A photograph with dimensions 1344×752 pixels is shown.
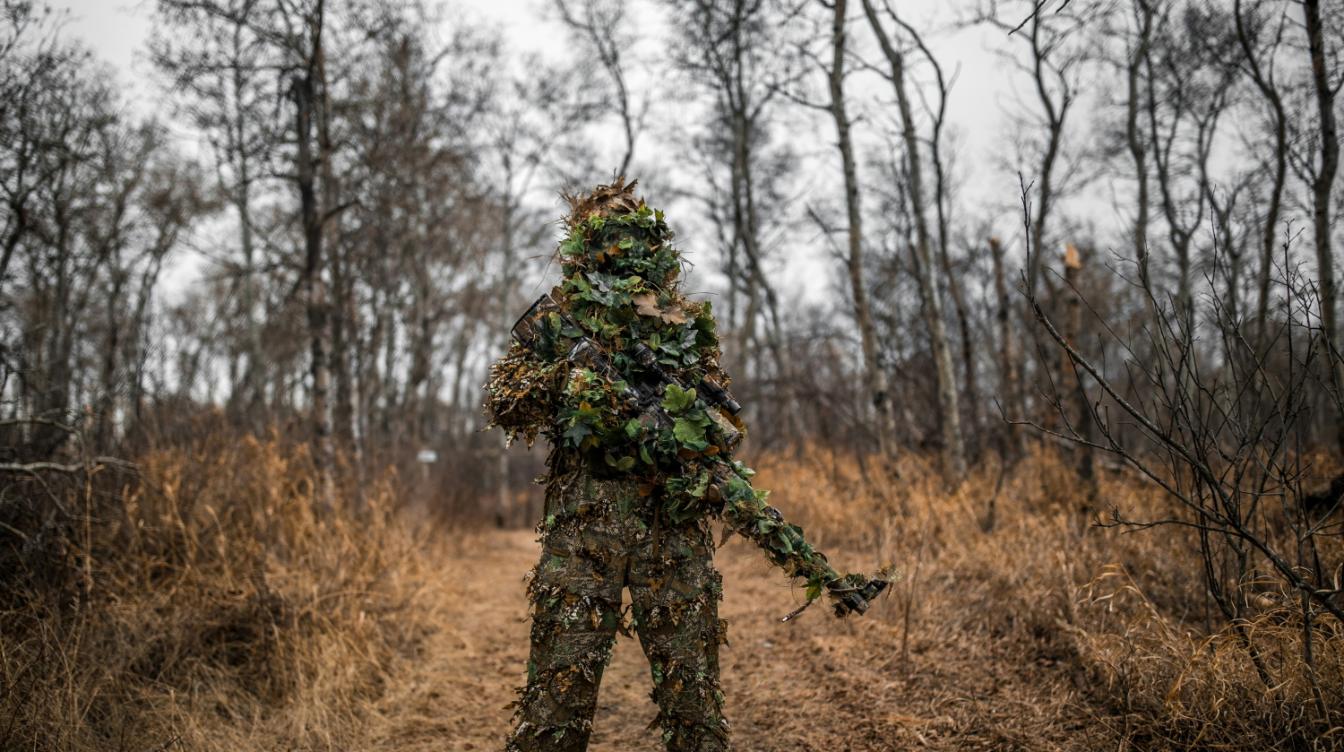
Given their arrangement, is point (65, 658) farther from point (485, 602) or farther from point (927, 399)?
point (927, 399)

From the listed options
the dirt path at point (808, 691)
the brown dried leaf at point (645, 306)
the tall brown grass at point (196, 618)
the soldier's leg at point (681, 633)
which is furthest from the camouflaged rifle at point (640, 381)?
the tall brown grass at point (196, 618)

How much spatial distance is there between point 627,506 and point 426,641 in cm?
334

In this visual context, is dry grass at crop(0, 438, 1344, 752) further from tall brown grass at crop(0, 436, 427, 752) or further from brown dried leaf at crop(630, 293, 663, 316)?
brown dried leaf at crop(630, 293, 663, 316)

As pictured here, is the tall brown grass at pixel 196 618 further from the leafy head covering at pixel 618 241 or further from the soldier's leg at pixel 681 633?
the leafy head covering at pixel 618 241

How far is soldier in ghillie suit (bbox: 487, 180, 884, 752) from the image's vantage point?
2.64 metres

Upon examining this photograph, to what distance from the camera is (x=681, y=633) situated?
271cm

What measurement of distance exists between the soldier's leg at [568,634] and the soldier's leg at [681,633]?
0.14m

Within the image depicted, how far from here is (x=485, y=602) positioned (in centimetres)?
700

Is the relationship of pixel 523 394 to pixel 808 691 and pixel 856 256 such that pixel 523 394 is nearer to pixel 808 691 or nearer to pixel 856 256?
pixel 808 691

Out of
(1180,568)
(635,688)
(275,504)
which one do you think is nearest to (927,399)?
(1180,568)

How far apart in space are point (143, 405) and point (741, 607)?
212 inches

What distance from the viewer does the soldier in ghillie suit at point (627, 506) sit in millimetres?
2639

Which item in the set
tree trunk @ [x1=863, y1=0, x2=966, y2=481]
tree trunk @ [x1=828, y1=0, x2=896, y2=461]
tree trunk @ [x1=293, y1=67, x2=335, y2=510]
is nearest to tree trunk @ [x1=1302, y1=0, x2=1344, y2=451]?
tree trunk @ [x1=863, y1=0, x2=966, y2=481]

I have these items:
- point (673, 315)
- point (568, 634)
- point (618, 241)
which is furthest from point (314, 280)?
point (568, 634)
